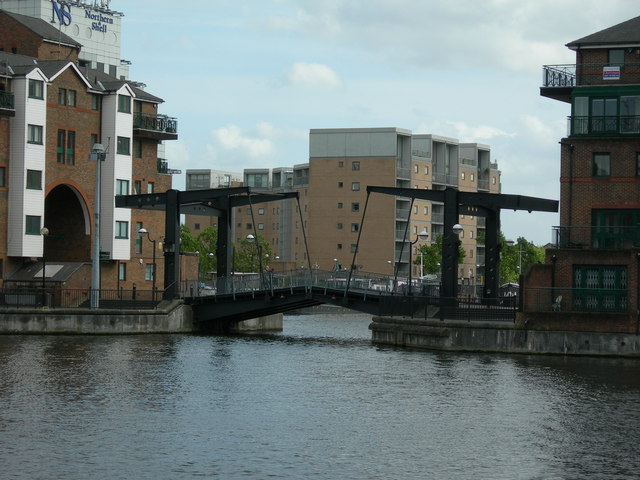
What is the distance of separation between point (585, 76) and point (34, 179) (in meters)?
34.6

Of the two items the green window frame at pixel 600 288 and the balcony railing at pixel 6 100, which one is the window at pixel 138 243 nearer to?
the balcony railing at pixel 6 100

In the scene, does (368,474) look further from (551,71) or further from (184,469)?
(551,71)

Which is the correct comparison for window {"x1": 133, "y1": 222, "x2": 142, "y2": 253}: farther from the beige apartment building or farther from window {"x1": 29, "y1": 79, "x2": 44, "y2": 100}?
the beige apartment building

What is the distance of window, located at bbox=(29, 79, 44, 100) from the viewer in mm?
75375

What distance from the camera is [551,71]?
6009 cm

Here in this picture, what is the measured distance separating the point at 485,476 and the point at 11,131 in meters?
54.5

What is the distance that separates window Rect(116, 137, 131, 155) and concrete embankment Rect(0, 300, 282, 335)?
59.0ft

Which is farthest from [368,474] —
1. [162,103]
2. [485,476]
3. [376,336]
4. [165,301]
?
[162,103]

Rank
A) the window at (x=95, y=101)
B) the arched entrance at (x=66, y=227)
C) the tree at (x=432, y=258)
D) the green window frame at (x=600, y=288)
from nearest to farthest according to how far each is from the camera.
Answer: the green window frame at (x=600, y=288)
the window at (x=95, y=101)
the arched entrance at (x=66, y=227)
the tree at (x=432, y=258)

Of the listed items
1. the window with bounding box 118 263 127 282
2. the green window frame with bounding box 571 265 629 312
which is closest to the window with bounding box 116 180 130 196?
the window with bounding box 118 263 127 282

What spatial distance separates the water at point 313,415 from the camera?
27.8 meters

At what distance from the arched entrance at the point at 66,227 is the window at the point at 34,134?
6.28 meters

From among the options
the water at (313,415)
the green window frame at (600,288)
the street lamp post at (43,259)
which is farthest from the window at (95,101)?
the green window frame at (600,288)

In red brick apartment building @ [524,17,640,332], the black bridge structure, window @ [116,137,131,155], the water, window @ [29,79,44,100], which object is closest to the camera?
the water
